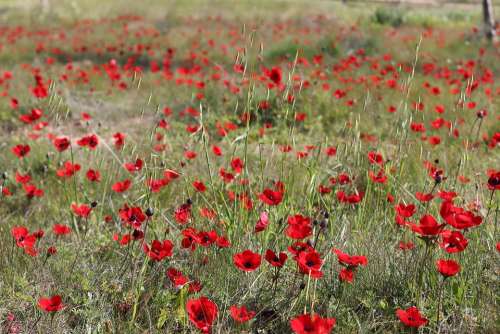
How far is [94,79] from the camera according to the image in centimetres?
723

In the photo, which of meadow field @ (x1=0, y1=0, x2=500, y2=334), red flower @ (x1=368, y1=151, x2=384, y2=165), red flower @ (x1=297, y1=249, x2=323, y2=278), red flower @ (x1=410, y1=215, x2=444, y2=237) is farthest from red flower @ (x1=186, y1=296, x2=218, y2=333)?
red flower @ (x1=368, y1=151, x2=384, y2=165)

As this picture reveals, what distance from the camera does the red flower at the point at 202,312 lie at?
1429 mm

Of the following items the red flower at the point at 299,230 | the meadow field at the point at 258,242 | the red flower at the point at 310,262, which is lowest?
the meadow field at the point at 258,242

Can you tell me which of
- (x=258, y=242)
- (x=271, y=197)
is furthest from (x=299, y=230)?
(x=258, y=242)

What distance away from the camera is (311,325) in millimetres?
1320

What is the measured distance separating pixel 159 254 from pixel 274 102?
407cm

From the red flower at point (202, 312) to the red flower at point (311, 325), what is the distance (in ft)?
0.77

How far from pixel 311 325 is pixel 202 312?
32cm

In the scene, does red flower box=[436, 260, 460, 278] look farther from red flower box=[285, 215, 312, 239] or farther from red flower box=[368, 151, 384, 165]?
red flower box=[368, 151, 384, 165]

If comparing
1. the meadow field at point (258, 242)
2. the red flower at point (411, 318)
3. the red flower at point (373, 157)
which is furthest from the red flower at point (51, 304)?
the red flower at point (373, 157)

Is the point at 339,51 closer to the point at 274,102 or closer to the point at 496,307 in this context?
the point at 274,102

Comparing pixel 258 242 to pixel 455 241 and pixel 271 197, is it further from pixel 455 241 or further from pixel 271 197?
pixel 455 241

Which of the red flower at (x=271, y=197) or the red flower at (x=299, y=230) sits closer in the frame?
the red flower at (x=299, y=230)

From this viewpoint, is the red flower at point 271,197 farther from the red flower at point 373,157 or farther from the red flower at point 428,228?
the red flower at point 428,228
